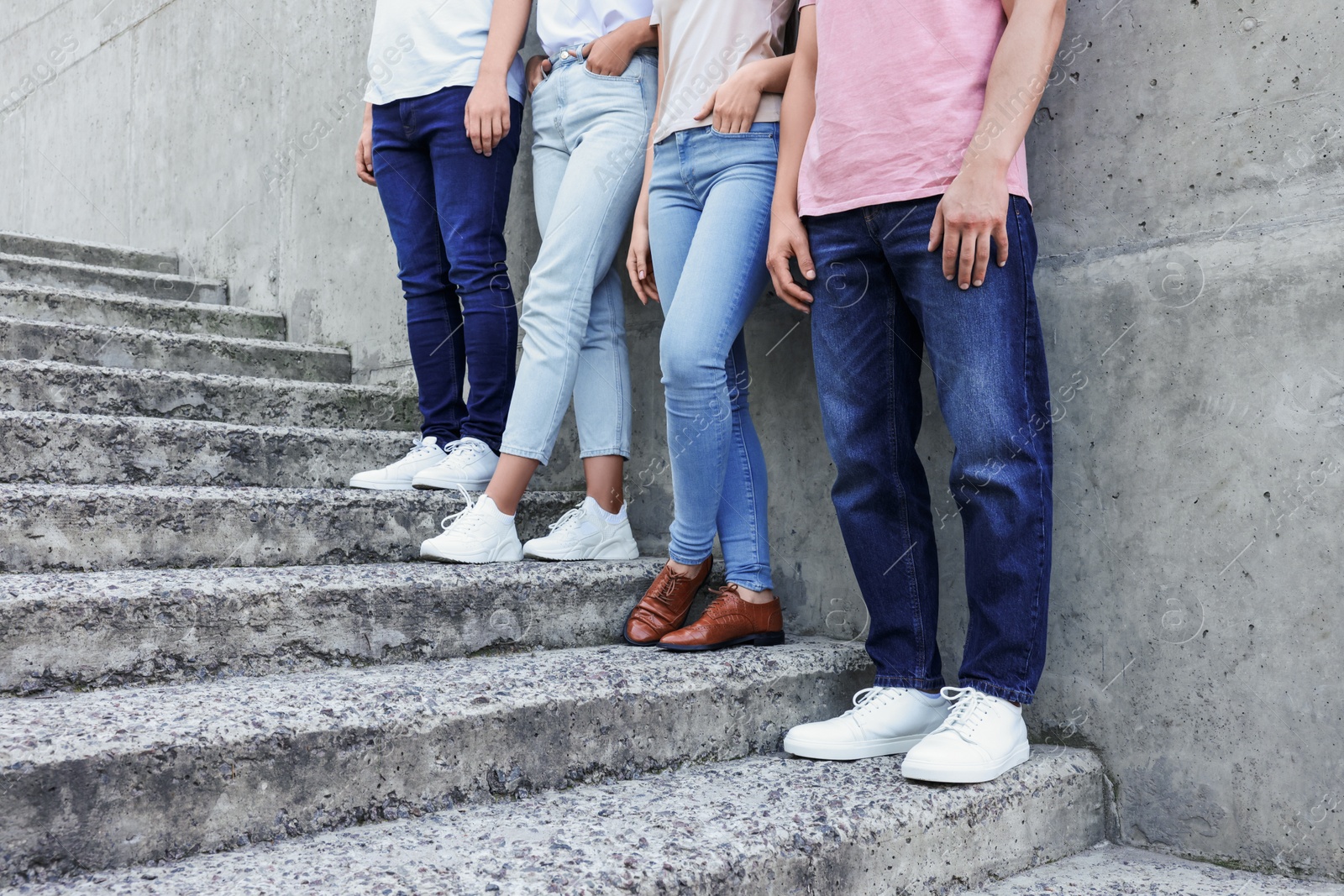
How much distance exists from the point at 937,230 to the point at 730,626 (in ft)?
2.86

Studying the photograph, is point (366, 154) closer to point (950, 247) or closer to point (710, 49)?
point (710, 49)

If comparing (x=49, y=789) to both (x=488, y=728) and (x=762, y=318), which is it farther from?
(x=762, y=318)

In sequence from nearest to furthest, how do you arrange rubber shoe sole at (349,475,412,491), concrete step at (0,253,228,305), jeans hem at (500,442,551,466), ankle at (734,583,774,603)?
ankle at (734,583,774,603)
jeans hem at (500,442,551,466)
rubber shoe sole at (349,475,412,491)
concrete step at (0,253,228,305)

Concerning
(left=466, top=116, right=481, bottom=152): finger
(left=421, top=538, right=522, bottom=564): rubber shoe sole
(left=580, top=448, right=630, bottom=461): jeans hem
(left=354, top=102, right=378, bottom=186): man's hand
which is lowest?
(left=421, top=538, right=522, bottom=564): rubber shoe sole

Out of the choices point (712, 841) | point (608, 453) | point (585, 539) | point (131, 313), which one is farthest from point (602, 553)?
point (131, 313)

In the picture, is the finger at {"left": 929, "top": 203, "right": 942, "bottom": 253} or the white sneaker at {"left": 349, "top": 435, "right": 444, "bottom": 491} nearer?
the finger at {"left": 929, "top": 203, "right": 942, "bottom": 253}

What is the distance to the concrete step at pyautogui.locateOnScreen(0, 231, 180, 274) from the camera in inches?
170

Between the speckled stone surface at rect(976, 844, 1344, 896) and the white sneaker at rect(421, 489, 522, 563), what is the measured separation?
1167mm

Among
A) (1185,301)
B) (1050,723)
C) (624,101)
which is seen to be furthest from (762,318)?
(1050,723)

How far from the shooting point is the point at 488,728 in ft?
4.92

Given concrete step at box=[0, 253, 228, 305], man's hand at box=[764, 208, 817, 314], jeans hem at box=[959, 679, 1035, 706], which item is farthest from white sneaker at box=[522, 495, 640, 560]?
concrete step at box=[0, 253, 228, 305]

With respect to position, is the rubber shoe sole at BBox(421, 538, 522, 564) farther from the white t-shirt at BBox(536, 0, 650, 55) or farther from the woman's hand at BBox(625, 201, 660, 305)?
the white t-shirt at BBox(536, 0, 650, 55)

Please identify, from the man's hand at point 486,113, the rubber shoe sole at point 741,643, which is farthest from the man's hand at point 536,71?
the rubber shoe sole at point 741,643

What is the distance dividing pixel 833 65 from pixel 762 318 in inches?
28.6
